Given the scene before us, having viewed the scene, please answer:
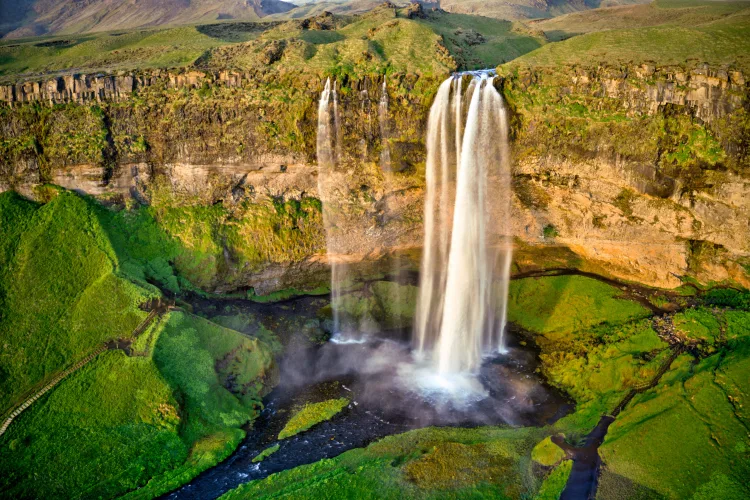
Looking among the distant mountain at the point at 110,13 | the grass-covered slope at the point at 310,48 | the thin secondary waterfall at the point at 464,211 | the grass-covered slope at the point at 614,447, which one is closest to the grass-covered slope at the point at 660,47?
the thin secondary waterfall at the point at 464,211

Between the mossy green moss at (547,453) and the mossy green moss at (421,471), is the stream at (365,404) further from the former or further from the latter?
the mossy green moss at (547,453)

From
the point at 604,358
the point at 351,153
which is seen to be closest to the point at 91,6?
the point at 351,153

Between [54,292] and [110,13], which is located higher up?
[110,13]

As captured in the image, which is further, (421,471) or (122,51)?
(122,51)

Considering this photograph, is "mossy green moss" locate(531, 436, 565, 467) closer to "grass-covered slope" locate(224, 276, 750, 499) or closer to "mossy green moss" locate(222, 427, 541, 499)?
"grass-covered slope" locate(224, 276, 750, 499)

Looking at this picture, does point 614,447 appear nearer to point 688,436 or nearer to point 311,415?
Result: point 688,436

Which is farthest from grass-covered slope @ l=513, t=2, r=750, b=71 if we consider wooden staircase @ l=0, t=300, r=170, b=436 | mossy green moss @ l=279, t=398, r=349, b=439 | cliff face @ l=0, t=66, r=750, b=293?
wooden staircase @ l=0, t=300, r=170, b=436

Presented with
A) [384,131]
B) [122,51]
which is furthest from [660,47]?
[122,51]
